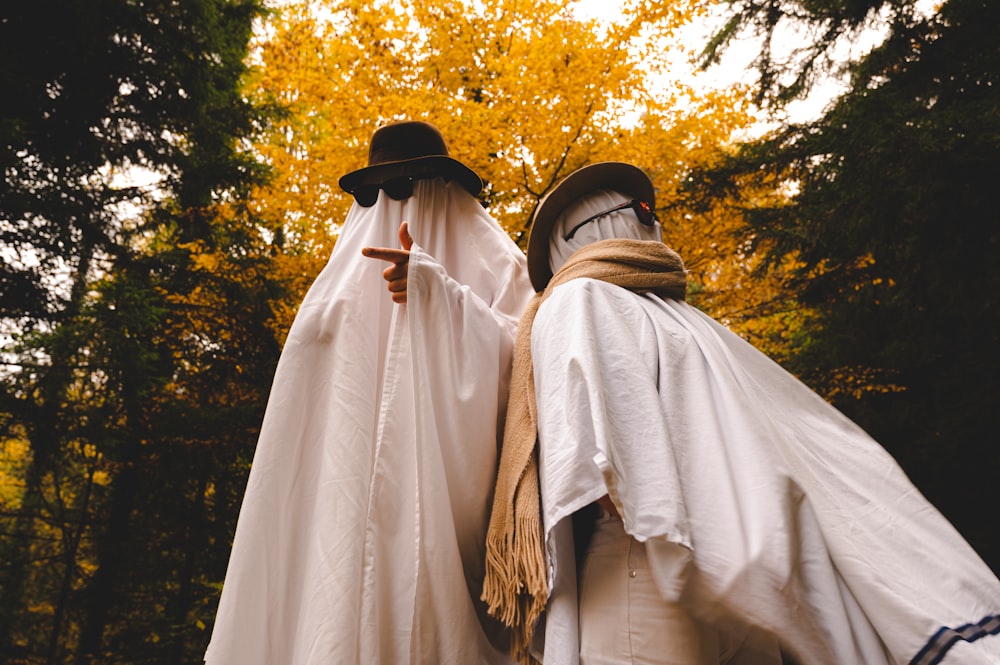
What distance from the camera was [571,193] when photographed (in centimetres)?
190

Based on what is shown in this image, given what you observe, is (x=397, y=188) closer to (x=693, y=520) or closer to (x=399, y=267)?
(x=399, y=267)

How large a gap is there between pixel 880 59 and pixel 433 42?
3.96 metres

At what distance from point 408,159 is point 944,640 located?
2.04 metres

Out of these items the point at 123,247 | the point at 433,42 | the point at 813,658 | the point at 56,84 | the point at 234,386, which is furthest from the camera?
the point at 234,386

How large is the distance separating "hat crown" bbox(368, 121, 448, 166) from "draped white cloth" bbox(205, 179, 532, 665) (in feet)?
1.63

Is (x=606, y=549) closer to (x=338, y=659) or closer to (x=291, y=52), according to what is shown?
(x=338, y=659)

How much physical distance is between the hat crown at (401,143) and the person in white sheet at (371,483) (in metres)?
0.39

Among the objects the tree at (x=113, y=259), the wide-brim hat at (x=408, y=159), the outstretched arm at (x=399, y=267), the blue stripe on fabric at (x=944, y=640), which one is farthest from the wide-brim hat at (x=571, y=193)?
the tree at (x=113, y=259)

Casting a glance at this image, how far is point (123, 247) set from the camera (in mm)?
5598

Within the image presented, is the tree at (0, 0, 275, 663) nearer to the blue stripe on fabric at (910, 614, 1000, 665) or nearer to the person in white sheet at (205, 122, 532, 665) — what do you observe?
the person in white sheet at (205, 122, 532, 665)

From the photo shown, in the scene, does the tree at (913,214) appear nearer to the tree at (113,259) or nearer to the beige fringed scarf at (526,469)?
the beige fringed scarf at (526,469)

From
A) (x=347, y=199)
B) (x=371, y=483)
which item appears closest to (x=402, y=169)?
(x=371, y=483)

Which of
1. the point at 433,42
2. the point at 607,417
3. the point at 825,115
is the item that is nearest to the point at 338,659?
the point at 607,417

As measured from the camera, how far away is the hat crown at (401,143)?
2100 millimetres
